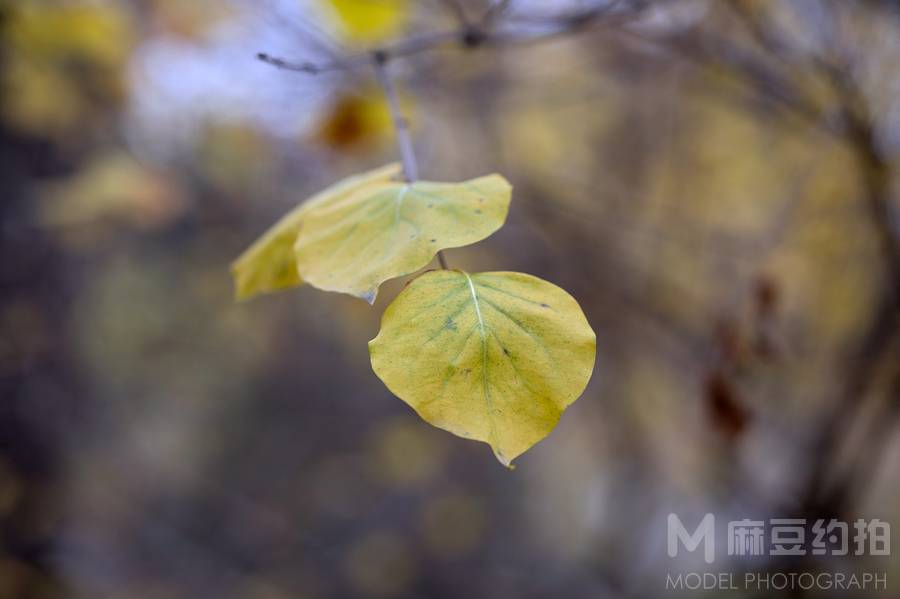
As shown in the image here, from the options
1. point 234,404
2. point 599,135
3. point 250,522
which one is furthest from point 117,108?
point 234,404

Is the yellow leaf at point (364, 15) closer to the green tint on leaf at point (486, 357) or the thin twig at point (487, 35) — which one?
the thin twig at point (487, 35)

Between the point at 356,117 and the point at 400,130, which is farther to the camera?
the point at 356,117

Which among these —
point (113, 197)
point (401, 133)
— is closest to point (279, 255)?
point (401, 133)

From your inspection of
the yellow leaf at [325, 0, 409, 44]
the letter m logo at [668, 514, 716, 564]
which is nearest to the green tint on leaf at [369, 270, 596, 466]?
the yellow leaf at [325, 0, 409, 44]

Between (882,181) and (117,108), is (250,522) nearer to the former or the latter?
(117,108)

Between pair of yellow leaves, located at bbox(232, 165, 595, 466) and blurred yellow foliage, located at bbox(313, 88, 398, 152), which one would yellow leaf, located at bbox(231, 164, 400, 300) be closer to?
pair of yellow leaves, located at bbox(232, 165, 595, 466)

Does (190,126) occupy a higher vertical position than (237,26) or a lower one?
lower

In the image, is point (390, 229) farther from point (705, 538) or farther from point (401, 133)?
point (705, 538)
